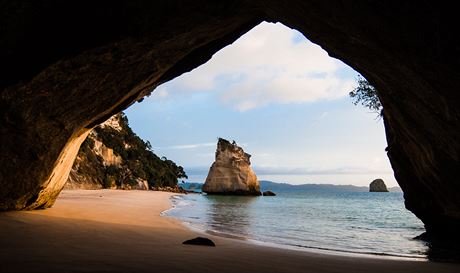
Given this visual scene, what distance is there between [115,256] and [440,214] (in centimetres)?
1161

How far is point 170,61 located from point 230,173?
68.3 m

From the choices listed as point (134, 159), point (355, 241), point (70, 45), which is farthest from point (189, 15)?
point (134, 159)

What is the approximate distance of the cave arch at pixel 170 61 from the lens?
233 inches

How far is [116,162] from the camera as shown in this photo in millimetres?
68250

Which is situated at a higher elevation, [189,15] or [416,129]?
[189,15]

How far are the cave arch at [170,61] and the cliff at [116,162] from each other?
44875 mm

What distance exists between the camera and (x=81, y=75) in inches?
371

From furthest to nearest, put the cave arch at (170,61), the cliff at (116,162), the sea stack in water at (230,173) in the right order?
the sea stack in water at (230,173) < the cliff at (116,162) < the cave arch at (170,61)

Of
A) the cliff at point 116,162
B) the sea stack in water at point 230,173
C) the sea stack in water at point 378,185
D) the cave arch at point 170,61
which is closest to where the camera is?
the cave arch at point 170,61

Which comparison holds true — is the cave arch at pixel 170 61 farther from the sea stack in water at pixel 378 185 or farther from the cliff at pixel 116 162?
the sea stack in water at pixel 378 185

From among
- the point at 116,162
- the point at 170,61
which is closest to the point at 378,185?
the point at 116,162

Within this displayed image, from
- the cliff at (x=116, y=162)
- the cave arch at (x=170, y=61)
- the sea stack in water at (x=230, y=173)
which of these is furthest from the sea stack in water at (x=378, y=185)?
the cave arch at (x=170, y=61)

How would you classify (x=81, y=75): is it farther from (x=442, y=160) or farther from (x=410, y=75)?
(x=442, y=160)

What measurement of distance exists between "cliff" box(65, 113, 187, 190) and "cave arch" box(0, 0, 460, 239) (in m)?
44.9
